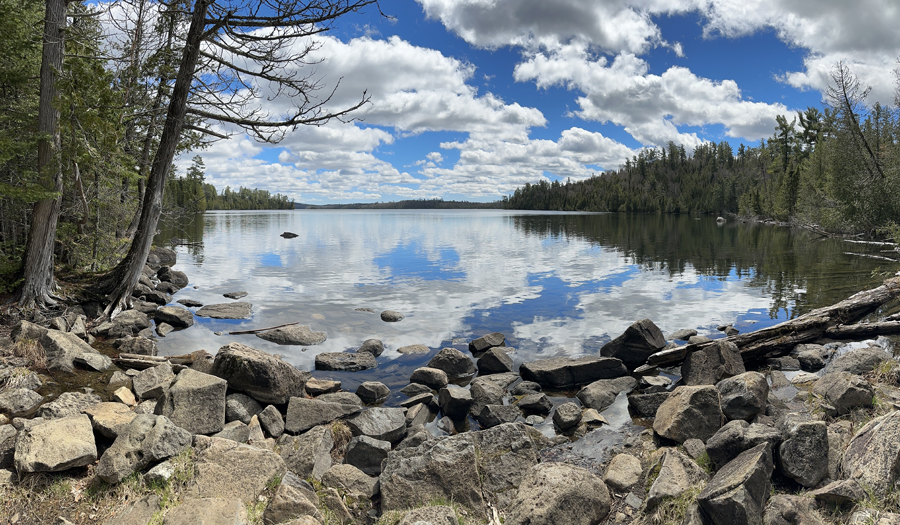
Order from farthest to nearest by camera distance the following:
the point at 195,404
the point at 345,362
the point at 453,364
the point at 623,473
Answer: the point at 345,362
the point at 453,364
the point at 195,404
the point at 623,473

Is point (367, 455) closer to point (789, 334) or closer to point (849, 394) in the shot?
point (849, 394)

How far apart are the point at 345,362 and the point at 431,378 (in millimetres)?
2908

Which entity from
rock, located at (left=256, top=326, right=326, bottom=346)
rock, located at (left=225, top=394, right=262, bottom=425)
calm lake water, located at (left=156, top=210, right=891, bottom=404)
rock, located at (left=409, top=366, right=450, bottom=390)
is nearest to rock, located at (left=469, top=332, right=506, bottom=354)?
calm lake water, located at (left=156, top=210, right=891, bottom=404)

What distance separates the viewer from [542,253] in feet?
143

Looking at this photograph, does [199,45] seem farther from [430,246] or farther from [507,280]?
[430,246]

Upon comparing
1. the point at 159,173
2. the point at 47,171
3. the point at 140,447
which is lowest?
the point at 140,447

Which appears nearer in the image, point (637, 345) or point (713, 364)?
point (713, 364)

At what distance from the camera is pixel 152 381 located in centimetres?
932

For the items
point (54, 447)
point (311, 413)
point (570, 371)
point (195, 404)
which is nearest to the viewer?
point (54, 447)

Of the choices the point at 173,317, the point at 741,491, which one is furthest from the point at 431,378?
the point at 173,317

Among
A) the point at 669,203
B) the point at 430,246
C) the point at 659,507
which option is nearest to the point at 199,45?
the point at 659,507

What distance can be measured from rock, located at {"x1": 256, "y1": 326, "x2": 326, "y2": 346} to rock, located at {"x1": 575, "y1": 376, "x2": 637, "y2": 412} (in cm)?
904

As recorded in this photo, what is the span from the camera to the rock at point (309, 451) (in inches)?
283

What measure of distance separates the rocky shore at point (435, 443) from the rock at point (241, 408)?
38 mm
